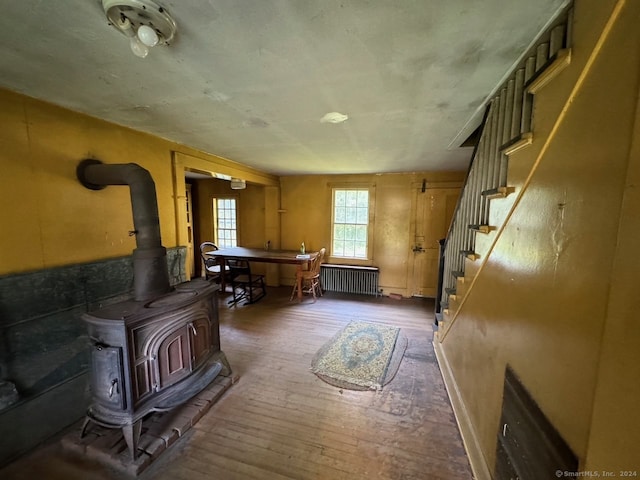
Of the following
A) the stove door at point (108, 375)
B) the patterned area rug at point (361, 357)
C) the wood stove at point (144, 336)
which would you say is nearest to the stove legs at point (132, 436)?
the wood stove at point (144, 336)

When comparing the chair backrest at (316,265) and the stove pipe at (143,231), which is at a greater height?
the stove pipe at (143,231)

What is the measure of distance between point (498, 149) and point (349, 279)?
12.3 ft

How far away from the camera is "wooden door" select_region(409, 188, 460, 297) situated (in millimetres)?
4637

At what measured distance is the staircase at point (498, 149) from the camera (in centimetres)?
104

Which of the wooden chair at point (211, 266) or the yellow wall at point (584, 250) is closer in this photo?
the yellow wall at point (584, 250)

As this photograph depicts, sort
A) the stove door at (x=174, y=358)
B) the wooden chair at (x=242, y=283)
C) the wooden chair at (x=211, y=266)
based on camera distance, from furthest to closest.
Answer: the wooden chair at (x=211, y=266)
the wooden chair at (x=242, y=283)
the stove door at (x=174, y=358)

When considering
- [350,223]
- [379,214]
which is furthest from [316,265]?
[379,214]

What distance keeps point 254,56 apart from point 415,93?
1.03 m

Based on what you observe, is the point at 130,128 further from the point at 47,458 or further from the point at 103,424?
the point at 47,458

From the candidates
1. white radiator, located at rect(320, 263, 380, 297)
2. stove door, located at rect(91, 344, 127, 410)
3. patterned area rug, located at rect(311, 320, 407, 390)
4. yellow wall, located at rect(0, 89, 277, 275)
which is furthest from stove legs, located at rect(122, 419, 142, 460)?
white radiator, located at rect(320, 263, 380, 297)

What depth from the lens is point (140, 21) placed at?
1006mm

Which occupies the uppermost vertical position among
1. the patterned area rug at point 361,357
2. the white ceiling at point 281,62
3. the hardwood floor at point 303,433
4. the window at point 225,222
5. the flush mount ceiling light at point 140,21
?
the white ceiling at point 281,62

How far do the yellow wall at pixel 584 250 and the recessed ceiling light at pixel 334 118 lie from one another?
1245 mm

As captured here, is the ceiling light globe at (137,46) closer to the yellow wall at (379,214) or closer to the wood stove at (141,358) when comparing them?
the wood stove at (141,358)
